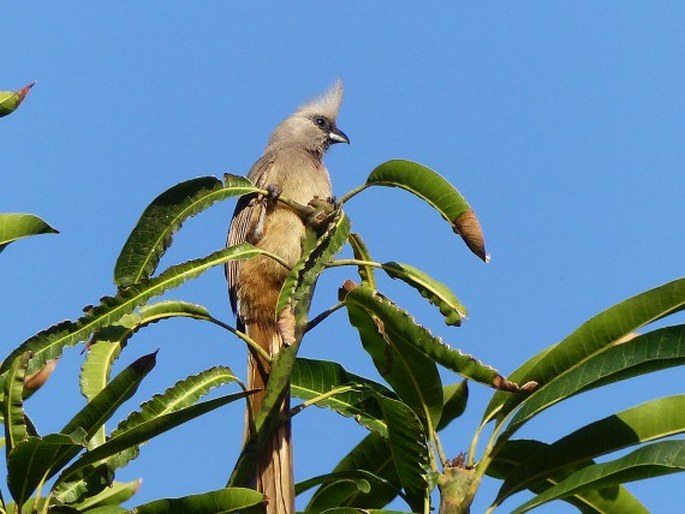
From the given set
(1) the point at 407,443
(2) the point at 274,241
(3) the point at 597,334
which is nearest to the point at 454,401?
(1) the point at 407,443

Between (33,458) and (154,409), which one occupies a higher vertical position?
(154,409)

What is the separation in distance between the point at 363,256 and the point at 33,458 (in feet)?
4.44

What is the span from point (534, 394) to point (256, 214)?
2.14 meters

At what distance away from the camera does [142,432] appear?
272cm

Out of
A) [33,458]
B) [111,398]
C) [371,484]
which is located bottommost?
[33,458]

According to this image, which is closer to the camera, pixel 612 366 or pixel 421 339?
pixel 421 339

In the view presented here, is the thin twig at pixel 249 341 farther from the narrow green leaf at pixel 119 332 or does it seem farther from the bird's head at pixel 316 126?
the bird's head at pixel 316 126

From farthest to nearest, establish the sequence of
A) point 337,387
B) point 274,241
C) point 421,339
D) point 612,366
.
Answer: point 274,241, point 337,387, point 612,366, point 421,339

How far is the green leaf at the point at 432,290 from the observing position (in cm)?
312

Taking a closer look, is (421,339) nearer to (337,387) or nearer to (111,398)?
(337,387)

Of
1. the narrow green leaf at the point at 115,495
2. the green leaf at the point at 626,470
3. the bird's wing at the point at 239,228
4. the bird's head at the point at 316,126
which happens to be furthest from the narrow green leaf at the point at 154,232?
the bird's head at the point at 316,126

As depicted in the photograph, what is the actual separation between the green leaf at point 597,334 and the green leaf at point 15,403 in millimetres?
1352

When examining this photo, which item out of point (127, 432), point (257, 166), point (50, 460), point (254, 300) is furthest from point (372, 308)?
point (257, 166)

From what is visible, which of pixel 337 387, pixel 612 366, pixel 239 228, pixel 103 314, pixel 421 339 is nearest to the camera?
pixel 421 339
